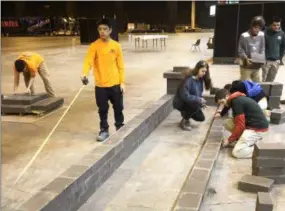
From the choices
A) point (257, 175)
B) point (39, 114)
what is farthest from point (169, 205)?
point (39, 114)

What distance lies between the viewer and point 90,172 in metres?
3.82

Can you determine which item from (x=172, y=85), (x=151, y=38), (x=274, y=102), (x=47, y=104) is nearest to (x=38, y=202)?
(x=47, y=104)

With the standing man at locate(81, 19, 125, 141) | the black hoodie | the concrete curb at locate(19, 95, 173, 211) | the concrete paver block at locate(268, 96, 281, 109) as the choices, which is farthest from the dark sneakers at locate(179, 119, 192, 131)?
the black hoodie

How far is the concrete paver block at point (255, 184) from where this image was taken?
3.91 metres

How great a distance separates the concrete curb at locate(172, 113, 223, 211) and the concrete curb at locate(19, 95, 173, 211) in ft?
2.98

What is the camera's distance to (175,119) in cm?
684

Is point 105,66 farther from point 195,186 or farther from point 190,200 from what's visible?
point 190,200

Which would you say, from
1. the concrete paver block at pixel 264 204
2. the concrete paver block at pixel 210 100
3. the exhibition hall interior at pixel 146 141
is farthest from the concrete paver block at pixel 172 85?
the concrete paver block at pixel 264 204

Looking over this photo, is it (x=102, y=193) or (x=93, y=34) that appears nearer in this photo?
(x=102, y=193)

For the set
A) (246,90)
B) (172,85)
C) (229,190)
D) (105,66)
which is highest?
(105,66)

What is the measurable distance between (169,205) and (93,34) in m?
21.7

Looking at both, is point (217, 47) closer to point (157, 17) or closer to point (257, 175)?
point (257, 175)

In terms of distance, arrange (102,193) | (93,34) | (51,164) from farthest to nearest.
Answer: (93,34) → (51,164) → (102,193)

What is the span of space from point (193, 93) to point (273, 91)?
1.86 meters
